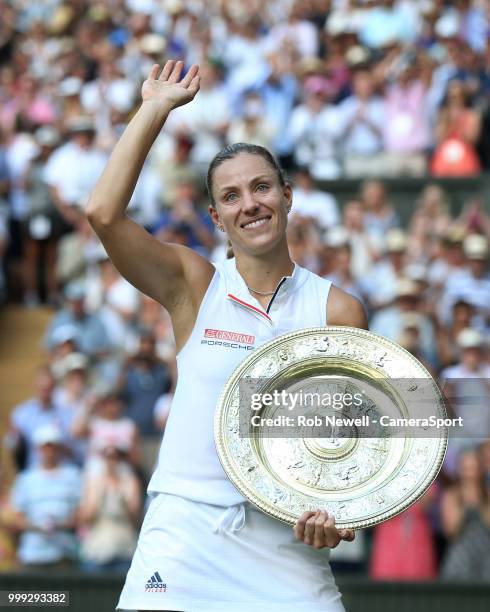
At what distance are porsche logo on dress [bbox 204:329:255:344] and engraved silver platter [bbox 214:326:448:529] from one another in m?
0.13

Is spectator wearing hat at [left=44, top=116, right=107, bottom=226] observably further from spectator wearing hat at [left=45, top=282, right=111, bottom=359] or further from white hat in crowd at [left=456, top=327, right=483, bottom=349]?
white hat in crowd at [left=456, top=327, right=483, bottom=349]

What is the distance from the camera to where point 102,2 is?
15.1 meters

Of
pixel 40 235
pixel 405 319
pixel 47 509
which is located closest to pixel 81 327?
pixel 40 235

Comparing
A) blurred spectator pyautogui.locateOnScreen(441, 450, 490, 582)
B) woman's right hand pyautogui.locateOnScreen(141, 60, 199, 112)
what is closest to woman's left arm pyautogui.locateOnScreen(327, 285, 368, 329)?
woman's right hand pyautogui.locateOnScreen(141, 60, 199, 112)

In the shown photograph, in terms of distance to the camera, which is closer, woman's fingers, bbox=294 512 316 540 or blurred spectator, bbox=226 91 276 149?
woman's fingers, bbox=294 512 316 540

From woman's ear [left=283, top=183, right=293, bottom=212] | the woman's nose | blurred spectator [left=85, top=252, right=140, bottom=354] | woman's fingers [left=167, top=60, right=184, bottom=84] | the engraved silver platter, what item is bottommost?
the engraved silver platter

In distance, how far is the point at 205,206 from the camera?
12.1m

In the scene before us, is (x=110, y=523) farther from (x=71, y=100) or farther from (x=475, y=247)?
(x=71, y=100)

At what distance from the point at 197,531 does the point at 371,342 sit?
69 cm

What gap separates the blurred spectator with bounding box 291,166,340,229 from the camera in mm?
11336

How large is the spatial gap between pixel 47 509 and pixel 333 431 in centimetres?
536

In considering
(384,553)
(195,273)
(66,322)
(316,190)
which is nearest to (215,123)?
(316,190)

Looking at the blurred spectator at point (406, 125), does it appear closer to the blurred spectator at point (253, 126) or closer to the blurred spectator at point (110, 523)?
the blurred spectator at point (253, 126)

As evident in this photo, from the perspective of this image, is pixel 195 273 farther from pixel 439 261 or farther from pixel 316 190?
pixel 316 190
